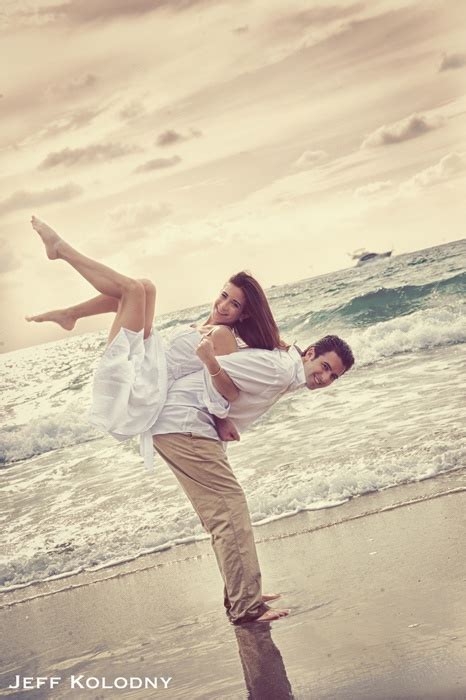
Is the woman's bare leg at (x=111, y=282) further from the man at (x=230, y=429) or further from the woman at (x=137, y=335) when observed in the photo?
the man at (x=230, y=429)

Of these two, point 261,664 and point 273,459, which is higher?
point 261,664

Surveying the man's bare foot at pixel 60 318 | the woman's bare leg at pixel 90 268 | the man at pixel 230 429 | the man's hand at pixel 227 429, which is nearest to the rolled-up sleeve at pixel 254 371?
the man at pixel 230 429

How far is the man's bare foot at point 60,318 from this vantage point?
4109 millimetres

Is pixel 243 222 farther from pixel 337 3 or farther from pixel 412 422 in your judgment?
pixel 412 422

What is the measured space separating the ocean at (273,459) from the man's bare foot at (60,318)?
7.10 ft

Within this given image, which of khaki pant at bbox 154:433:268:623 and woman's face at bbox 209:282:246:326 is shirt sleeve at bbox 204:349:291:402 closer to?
woman's face at bbox 209:282:246:326

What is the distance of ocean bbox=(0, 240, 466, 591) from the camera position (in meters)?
6.10

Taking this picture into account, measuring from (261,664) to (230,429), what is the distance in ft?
3.25

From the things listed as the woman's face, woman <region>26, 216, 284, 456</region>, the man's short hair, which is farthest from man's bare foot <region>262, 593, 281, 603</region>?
the woman's face

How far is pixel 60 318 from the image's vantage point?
413cm

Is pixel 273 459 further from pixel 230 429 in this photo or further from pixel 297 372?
pixel 297 372

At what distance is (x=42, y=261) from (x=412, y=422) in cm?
1033

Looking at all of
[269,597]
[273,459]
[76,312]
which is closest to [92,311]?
[76,312]

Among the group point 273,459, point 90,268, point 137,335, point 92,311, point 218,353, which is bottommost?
point 273,459
